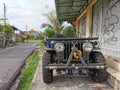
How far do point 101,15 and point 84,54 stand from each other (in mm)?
3922

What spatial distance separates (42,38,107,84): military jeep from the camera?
20.1ft

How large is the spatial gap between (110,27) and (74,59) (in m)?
2.73

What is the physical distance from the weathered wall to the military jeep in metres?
1.23

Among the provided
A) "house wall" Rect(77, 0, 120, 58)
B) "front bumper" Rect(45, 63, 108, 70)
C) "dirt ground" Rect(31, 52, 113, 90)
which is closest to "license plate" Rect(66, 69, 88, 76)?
"front bumper" Rect(45, 63, 108, 70)

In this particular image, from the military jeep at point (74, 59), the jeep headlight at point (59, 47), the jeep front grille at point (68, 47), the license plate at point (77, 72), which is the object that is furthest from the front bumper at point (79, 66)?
the jeep front grille at point (68, 47)

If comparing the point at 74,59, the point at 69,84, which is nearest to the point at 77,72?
the point at 74,59

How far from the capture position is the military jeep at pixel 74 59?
20.1 ft

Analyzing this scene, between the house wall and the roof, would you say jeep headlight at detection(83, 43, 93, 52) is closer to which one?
the house wall

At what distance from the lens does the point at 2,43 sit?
30.9 m

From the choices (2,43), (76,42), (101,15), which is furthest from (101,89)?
(2,43)

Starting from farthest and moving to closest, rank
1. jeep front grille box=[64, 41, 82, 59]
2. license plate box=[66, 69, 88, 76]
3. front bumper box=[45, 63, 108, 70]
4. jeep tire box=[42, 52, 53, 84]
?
jeep front grille box=[64, 41, 82, 59] < jeep tire box=[42, 52, 53, 84] < license plate box=[66, 69, 88, 76] < front bumper box=[45, 63, 108, 70]

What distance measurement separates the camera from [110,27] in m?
8.35

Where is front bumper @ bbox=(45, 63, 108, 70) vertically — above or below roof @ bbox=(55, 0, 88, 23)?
below

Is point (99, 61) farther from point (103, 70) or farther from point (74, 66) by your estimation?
point (74, 66)
